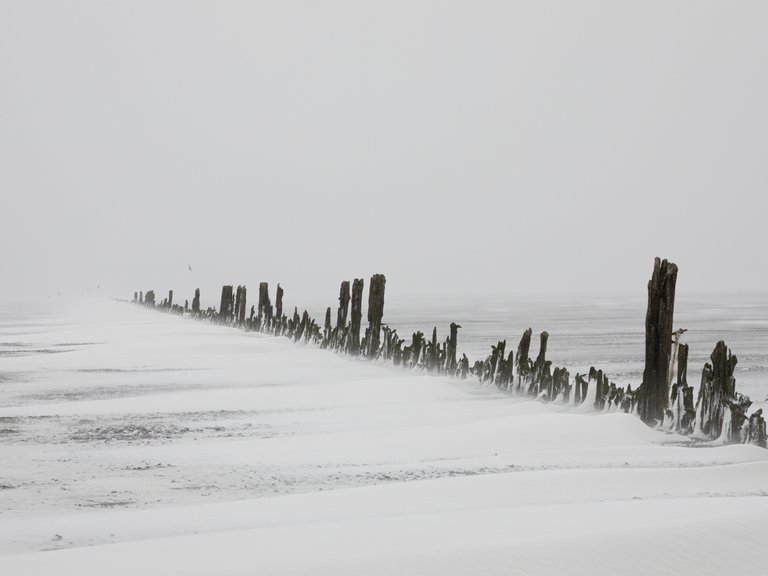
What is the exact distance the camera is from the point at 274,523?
4.92m

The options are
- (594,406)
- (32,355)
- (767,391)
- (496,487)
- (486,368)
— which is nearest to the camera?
(496,487)

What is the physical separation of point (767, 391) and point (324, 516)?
1196 centimetres

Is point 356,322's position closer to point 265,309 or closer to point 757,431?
point 265,309

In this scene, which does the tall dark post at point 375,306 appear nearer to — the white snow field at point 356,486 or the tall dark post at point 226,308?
the white snow field at point 356,486

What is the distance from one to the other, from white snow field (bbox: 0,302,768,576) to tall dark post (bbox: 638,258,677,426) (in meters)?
0.70

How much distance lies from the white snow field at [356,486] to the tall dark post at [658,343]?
0.70 m

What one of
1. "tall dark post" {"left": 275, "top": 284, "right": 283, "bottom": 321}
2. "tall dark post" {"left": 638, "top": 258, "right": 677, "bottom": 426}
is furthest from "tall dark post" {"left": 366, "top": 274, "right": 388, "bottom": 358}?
"tall dark post" {"left": 638, "top": 258, "right": 677, "bottom": 426}

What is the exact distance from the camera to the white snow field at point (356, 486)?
4012mm

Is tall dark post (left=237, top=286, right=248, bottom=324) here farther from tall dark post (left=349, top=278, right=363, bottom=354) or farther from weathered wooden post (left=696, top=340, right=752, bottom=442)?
weathered wooden post (left=696, top=340, right=752, bottom=442)

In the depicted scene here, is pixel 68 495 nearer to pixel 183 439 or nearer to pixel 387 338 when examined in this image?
pixel 183 439

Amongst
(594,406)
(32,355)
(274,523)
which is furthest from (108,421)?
(32,355)

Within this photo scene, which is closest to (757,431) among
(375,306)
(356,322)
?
(375,306)

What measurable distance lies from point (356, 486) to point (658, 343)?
4861 millimetres

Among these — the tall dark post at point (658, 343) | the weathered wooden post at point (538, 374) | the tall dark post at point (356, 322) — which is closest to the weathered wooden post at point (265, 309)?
the tall dark post at point (356, 322)
